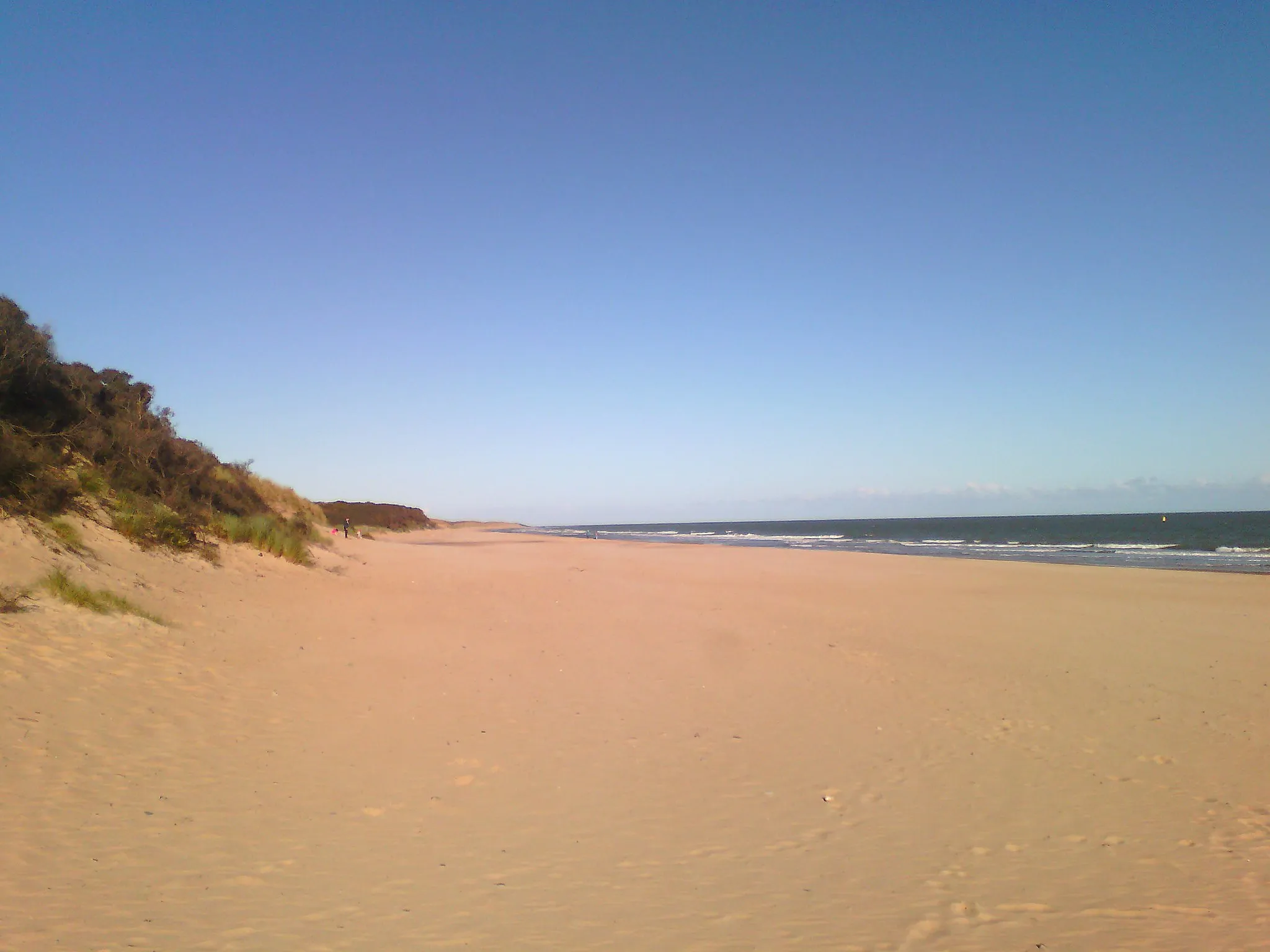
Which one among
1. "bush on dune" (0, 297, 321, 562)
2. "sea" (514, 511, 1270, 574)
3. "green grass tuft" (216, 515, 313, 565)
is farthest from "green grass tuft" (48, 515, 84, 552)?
"sea" (514, 511, 1270, 574)

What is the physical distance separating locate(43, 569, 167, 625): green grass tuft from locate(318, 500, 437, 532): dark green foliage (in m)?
44.5

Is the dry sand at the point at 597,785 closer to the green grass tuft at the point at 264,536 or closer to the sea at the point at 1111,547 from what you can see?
the green grass tuft at the point at 264,536

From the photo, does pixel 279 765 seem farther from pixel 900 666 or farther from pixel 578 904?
pixel 900 666

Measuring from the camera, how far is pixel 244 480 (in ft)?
69.7

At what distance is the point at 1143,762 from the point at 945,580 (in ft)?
54.5

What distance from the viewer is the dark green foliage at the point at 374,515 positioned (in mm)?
59844

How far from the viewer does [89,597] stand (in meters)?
8.33

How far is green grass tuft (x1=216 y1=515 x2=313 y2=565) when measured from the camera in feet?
48.8

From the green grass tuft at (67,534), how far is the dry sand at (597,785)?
0.39 metres

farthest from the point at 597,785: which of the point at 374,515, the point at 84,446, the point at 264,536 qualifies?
the point at 374,515

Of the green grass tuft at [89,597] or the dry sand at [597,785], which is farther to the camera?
the green grass tuft at [89,597]

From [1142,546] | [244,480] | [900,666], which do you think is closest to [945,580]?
[900,666]

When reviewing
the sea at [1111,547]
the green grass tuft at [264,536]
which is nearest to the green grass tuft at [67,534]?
the green grass tuft at [264,536]

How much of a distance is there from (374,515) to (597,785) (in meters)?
65.2
